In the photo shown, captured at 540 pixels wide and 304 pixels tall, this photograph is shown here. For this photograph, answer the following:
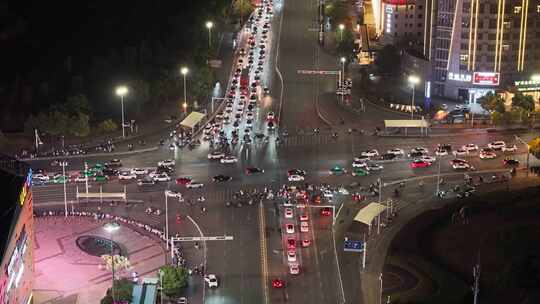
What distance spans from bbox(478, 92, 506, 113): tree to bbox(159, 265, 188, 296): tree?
4677 cm

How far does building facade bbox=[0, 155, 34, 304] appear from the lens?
179ft

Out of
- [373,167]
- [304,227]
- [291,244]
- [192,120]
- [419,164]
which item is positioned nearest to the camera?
[291,244]

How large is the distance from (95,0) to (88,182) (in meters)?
54.3

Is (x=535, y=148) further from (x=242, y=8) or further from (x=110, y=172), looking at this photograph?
(x=242, y=8)

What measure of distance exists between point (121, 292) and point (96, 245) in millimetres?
12732

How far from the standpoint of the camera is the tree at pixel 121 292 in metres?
62.8

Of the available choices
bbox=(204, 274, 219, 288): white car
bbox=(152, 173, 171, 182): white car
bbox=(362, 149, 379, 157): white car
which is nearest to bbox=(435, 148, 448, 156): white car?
bbox=(362, 149, 379, 157): white car

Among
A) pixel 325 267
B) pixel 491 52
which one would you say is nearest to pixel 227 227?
pixel 325 267

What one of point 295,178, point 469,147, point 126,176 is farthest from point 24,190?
point 469,147

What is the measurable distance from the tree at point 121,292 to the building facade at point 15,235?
463cm

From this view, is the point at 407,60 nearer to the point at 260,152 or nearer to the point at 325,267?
the point at 260,152

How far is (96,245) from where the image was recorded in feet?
247

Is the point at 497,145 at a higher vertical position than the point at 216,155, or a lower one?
higher

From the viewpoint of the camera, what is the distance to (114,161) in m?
91.7
